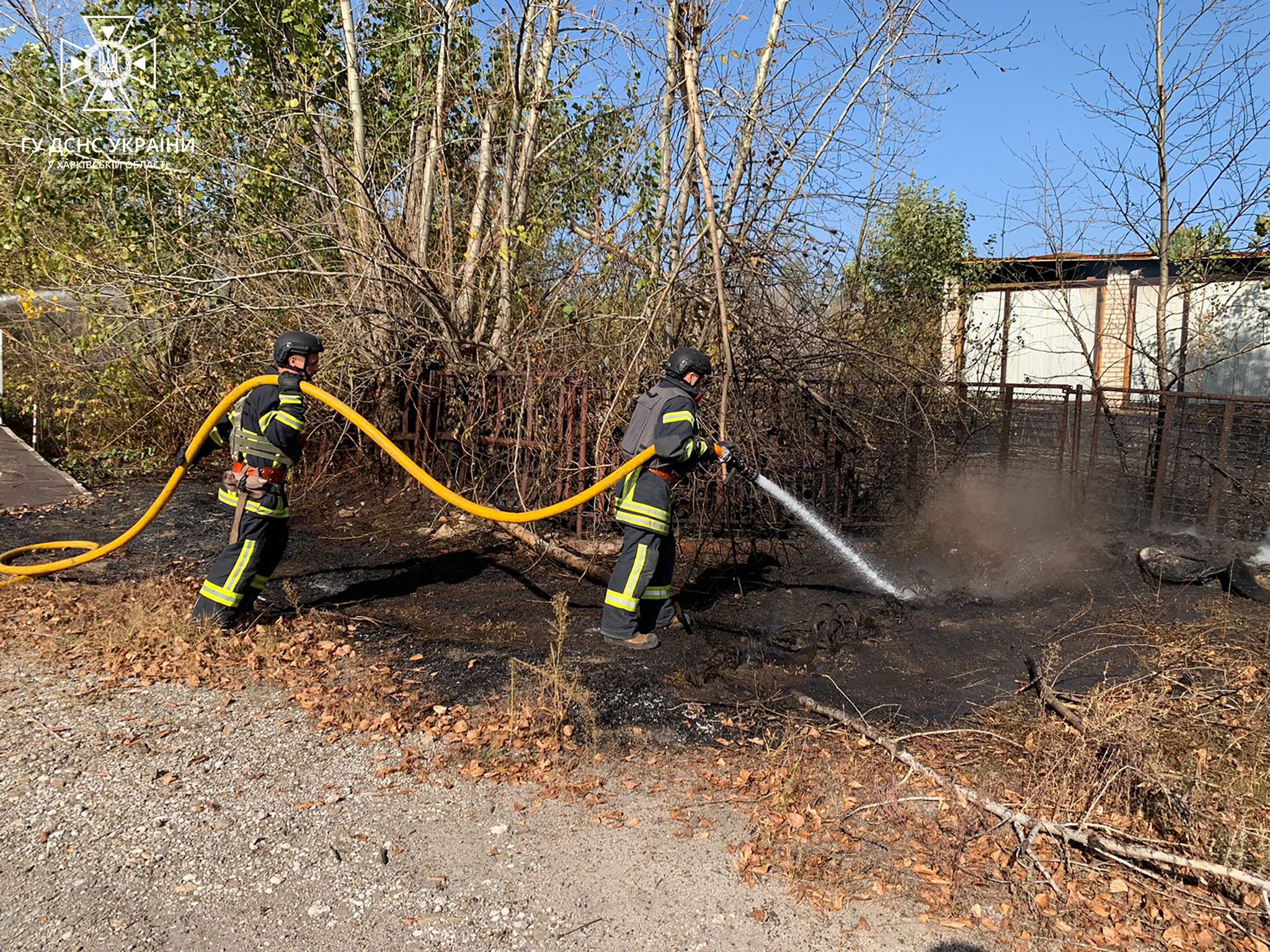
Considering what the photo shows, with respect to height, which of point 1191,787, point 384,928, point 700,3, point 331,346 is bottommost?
point 384,928

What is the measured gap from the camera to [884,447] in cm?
851

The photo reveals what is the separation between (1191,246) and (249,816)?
9542 millimetres

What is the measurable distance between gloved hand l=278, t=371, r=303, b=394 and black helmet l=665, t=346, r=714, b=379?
2.23m

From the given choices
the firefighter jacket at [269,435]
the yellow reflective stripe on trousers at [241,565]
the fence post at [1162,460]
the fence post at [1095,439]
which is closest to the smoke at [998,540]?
A: the fence post at [1095,439]

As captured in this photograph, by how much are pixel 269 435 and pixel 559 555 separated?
2.66 m

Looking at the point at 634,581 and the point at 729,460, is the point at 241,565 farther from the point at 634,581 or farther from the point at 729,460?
the point at 729,460

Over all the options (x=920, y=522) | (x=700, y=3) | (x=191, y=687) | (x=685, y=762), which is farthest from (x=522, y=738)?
(x=920, y=522)

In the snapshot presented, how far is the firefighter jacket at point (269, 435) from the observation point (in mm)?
5262

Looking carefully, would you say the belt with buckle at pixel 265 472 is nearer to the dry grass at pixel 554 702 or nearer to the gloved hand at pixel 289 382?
the gloved hand at pixel 289 382

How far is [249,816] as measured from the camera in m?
3.38

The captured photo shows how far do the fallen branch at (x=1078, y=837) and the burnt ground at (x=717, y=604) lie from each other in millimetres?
745

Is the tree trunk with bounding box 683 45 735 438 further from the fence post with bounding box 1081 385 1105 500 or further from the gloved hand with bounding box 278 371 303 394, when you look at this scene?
the fence post with bounding box 1081 385 1105 500

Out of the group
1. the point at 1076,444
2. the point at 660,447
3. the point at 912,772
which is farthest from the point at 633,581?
the point at 1076,444

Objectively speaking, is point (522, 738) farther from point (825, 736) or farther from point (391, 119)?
point (391, 119)
